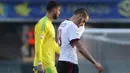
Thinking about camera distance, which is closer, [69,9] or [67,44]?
[67,44]

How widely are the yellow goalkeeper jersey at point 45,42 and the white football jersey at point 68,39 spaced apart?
38 cm

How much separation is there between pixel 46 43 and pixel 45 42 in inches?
0.8

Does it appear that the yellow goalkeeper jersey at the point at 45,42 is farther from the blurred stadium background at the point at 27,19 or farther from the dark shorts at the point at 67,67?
the blurred stadium background at the point at 27,19

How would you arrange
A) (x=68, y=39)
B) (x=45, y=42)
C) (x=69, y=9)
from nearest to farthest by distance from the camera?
(x=68, y=39) → (x=45, y=42) → (x=69, y=9)

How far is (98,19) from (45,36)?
24.9 feet

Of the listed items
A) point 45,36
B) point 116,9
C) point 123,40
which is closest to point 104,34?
point 123,40

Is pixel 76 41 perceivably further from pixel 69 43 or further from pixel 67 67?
pixel 67 67

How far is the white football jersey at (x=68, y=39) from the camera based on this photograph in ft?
21.0

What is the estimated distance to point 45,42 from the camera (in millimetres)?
7020

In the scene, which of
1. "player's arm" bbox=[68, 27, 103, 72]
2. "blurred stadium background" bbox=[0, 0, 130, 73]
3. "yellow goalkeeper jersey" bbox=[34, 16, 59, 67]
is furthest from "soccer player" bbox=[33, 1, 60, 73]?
"blurred stadium background" bbox=[0, 0, 130, 73]

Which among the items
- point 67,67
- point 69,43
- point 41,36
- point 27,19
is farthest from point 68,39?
point 27,19

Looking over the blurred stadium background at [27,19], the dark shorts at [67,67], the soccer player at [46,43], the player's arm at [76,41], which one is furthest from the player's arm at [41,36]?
the blurred stadium background at [27,19]

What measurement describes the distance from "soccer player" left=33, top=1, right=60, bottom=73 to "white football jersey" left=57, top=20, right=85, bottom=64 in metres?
0.37

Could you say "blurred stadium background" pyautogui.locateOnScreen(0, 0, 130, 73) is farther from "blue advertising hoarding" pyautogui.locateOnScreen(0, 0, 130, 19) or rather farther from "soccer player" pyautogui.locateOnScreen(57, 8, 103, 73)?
"soccer player" pyautogui.locateOnScreen(57, 8, 103, 73)
